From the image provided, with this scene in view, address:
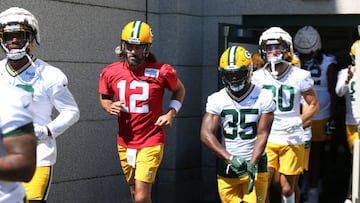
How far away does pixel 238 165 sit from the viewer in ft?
23.2

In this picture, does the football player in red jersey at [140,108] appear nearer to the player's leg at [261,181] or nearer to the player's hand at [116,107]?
the player's hand at [116,107]

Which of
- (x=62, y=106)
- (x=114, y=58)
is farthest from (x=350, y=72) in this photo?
(x=62, y=106)

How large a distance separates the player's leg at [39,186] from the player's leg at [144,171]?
56.7 inches

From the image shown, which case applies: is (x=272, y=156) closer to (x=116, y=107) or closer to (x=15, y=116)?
(x=116, y=107)

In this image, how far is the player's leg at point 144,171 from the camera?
767 centimetres

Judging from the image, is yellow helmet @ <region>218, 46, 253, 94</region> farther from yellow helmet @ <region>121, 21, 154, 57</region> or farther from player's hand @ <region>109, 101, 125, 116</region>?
player's hand @ <region>109, 101, 125, 116</region>

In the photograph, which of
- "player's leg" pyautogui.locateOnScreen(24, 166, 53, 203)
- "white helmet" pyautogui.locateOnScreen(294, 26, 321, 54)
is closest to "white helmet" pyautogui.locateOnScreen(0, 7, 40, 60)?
"player's leg" pyautogui.locateOnScreen(24, 166, 53, 203)

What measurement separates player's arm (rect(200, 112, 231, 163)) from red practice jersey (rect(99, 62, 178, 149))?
2.01ft

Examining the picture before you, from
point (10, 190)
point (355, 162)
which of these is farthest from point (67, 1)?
point (10, 190)

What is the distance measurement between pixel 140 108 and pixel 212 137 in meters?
0.84

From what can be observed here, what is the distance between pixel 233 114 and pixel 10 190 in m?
3.61

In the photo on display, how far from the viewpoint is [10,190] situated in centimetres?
395

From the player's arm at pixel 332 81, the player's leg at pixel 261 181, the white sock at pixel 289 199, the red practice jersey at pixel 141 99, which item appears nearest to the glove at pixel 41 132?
the red practice jersey at pixel 141 99

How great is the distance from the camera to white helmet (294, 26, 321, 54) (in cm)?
1096
